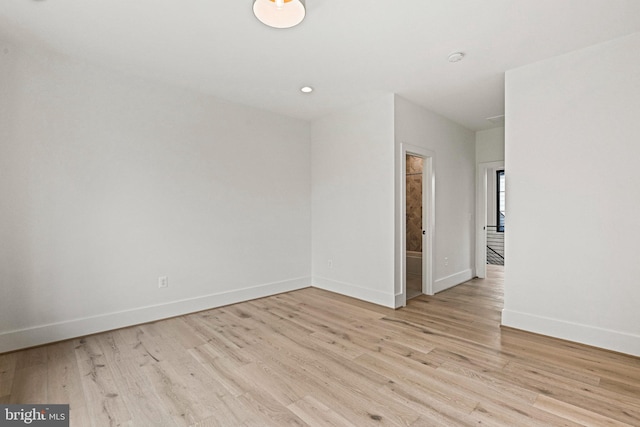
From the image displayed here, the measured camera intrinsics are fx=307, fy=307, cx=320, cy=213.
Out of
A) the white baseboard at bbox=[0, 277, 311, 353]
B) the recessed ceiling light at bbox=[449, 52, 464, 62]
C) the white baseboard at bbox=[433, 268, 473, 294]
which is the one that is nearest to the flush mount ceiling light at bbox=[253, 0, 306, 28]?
the recessed ceiling light at bbox=[449, 52, 464, 62]

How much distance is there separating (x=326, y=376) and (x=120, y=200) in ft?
8.90

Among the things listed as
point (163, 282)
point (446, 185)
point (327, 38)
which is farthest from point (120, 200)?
point (446, 185)

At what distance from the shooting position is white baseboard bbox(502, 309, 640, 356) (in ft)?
8.57

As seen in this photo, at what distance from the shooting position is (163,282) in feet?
11.6

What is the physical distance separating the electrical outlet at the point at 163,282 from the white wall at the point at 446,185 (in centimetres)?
277

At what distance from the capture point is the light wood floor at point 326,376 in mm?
1854

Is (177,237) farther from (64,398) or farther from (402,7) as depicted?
(402,7)

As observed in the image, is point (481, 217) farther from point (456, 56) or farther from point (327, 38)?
point (327, 38)

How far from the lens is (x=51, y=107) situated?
289cm

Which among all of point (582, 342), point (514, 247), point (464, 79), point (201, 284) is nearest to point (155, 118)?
point (201, 284)

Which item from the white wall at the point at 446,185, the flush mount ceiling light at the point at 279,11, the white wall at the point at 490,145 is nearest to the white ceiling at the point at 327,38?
the flush mount ceiling light at the point at 279,11

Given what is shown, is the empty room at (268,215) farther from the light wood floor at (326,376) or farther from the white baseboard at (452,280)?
the white baseboard at (452,280)

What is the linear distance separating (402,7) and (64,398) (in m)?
3.54

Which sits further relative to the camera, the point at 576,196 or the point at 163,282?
the point at 163,282
